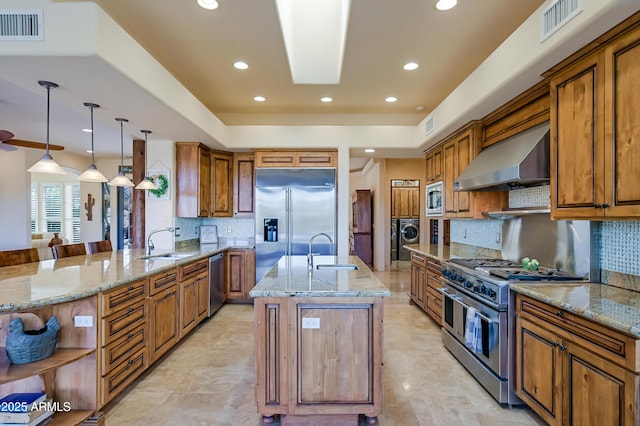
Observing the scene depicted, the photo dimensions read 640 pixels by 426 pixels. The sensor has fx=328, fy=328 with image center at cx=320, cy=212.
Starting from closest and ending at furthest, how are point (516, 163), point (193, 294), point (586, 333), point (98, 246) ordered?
point (586, 333)
point (516, 163)
point (193, 294)
point (98, 246)

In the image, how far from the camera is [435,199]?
4.57 m

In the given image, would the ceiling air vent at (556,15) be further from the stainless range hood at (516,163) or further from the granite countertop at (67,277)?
the granite countertop at (67,277)

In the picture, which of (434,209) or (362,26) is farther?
(434,209)

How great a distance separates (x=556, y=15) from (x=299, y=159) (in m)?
3.47

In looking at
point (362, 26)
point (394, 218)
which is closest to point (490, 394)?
point (362, 26)

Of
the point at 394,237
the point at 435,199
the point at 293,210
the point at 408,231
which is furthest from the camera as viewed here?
the point at 394,237

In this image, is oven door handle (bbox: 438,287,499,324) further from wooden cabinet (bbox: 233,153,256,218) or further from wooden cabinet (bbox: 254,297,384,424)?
wooden cabinet (bbox: 233,153,256,218)

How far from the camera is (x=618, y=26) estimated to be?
173 centimetres

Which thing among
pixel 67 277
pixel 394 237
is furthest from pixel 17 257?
pixel 394 237

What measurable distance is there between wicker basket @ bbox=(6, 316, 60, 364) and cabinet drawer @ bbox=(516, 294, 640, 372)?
294 cm

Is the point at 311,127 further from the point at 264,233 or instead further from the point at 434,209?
the point at 434,209

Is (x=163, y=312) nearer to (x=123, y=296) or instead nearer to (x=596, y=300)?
(x=123, y=296)

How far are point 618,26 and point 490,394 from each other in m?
2.47

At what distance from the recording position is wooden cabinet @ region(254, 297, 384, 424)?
2035 mm
